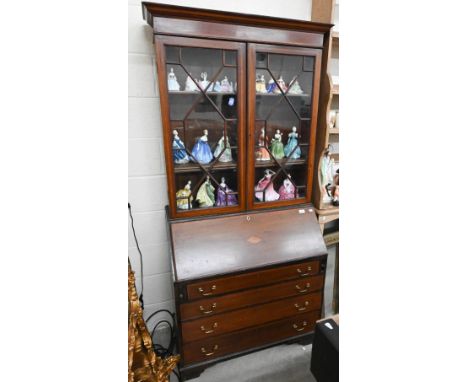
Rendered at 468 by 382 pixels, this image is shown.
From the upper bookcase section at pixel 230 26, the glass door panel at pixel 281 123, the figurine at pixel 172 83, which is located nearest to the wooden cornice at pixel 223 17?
the upper bookcase section at pixel 230 26

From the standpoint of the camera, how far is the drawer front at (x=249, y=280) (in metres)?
1.38

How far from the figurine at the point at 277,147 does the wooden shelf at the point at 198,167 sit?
285 millimetres

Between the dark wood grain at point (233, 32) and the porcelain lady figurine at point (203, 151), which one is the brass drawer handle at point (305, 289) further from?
the dark wood grain at point (233, 32)

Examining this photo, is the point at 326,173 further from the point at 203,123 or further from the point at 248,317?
the point at 248,317

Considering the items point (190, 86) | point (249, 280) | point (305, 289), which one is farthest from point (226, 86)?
point (305, 289)

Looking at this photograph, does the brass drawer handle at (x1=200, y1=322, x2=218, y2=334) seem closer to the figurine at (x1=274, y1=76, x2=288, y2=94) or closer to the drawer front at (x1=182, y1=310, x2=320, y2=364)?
the drawer front at (x1=182, y1=310, x2=320, y2=364)

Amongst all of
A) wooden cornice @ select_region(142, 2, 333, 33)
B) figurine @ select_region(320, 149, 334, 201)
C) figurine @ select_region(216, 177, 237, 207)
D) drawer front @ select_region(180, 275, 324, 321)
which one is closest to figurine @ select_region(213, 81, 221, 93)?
wooden cornice @ select_region(142, 2, 333, 33)

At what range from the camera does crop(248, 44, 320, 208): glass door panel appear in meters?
1.46

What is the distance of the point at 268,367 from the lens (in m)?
1.62
